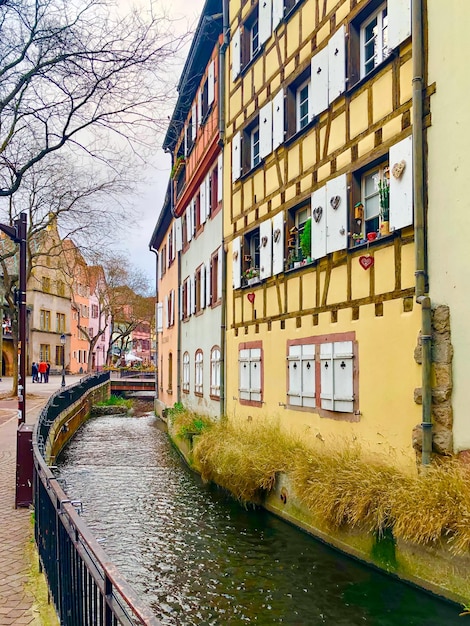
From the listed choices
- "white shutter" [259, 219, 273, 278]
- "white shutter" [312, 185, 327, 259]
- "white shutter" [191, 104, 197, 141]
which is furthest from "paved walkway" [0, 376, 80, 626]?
"white shutter" [191, 104, 197, 141]

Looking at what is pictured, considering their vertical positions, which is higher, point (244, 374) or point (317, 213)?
point (317, 213)

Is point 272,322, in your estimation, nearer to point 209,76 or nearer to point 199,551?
point 199,551

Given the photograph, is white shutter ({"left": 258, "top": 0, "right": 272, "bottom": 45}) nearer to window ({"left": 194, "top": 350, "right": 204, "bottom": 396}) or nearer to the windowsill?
the windowsill

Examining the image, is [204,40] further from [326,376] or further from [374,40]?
[326,376]

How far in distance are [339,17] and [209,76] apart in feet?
27.1

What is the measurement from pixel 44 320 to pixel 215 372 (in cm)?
4489

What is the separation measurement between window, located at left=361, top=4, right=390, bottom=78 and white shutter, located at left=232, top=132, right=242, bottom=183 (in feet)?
16.7

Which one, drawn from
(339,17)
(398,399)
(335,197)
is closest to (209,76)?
(339,17)

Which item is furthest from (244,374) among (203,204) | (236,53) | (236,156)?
(236,53)

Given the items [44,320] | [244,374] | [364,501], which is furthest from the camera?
[44,320]

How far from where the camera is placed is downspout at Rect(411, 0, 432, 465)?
25.5 feet

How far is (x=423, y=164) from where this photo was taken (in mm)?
8070

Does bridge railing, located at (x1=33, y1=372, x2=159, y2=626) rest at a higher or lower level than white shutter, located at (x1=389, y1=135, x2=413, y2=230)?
lower

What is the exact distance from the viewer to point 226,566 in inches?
315
